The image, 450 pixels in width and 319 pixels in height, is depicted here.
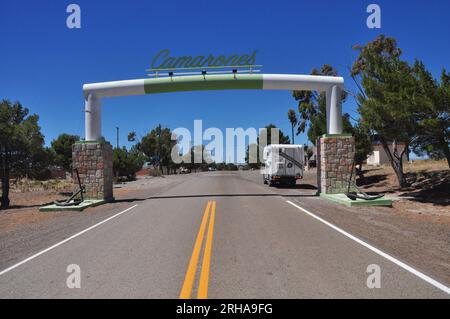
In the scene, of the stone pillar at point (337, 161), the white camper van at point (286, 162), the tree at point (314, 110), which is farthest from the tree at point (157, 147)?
the stone pillar at point (337, 161)

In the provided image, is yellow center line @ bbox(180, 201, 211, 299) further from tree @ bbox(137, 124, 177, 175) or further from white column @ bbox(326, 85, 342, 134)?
tree @ bbox(137, 124, 177, 175)

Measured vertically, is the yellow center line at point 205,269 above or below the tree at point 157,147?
below

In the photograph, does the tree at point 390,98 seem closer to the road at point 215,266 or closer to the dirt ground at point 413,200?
the dirt ground at point 413,200

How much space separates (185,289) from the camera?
5.02 m

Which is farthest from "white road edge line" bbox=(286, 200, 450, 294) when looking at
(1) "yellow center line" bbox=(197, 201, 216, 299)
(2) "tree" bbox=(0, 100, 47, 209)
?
(2) "tree" bbox=(0, 100, 47, 209)

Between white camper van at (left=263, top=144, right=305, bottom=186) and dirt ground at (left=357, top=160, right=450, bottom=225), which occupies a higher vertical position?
white camper van at (left=263, top=144, right=305, bottom=186)

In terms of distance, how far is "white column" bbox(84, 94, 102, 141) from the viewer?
1877cm

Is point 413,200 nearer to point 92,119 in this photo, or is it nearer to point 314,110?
point 92,119

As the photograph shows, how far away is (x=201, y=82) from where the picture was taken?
18875mm

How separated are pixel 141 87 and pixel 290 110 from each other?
49466mm

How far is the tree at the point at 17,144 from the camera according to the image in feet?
72.4

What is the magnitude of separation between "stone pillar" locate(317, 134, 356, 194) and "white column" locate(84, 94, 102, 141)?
12.4 meters

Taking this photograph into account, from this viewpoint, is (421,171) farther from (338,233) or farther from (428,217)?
(338,233)

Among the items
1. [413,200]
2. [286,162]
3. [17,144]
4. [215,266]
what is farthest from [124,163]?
[215,266]
